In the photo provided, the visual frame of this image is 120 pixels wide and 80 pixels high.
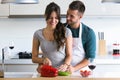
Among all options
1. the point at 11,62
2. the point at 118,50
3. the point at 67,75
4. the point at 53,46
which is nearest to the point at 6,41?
the point at 11,62

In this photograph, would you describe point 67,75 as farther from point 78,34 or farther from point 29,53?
point 29,53

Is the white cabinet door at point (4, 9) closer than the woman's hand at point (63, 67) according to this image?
No

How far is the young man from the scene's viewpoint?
2.70m

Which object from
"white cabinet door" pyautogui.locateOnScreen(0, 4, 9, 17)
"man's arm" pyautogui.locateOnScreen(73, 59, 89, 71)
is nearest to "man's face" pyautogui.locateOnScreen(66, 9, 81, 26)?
"man's arm" pyautogui.locateOnScreen(73, 59, 89, 71)

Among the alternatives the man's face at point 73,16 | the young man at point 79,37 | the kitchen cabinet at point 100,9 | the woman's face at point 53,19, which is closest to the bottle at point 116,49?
the kitchen cabinet at point 100,9

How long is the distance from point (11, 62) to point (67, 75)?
1677mm

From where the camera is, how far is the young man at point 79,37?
270cm

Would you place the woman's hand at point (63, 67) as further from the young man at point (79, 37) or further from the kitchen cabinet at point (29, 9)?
the kitchen cabinet at point (29, 9)

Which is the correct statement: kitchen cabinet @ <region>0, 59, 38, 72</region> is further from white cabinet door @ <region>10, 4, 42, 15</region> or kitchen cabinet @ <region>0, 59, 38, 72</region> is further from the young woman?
the young woman

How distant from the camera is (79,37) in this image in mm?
2785

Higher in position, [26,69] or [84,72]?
[84,72]

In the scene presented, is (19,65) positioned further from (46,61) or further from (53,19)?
(53,19)

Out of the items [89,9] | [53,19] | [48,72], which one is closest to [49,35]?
[53,19]

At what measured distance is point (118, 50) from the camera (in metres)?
4.15
